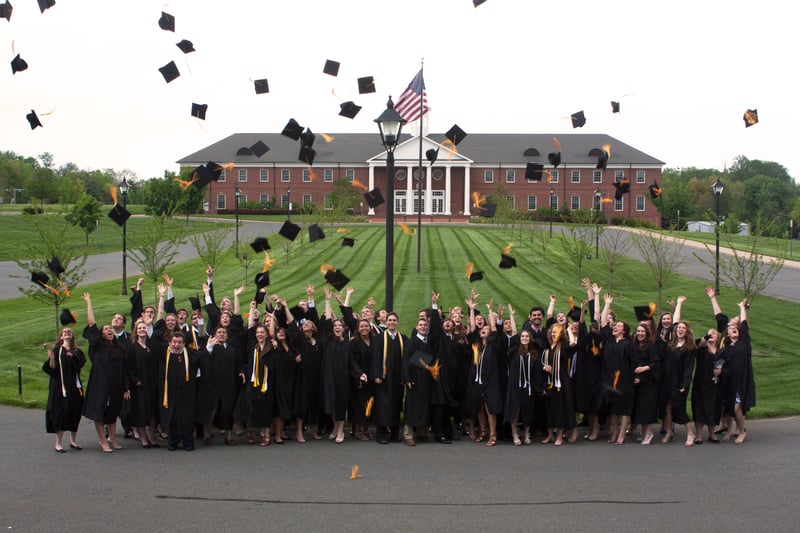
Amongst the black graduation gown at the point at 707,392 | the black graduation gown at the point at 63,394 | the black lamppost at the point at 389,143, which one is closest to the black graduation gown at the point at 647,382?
the black graduation gown at the point at 707,392

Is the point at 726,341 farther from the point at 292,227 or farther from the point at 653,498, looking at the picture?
the point at 292,227

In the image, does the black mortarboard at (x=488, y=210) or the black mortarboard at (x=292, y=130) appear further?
the black mortarboard at (x=488, y=210)

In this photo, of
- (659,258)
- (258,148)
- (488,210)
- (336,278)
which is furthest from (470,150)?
(336,278)

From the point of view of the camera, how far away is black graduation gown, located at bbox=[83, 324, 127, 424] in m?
9.95

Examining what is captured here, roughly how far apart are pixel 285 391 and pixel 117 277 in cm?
2563

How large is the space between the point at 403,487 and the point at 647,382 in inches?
149

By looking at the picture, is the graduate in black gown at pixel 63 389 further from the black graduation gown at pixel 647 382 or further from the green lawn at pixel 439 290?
the black graduation gown at pixel 647 382

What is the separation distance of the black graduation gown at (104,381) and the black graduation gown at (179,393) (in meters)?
0.50

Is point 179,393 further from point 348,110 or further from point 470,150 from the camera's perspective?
point 470,150

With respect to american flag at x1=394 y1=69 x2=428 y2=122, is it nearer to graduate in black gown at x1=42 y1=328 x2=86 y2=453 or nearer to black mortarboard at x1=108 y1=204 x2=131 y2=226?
black mortarboard at x1=108 y1=204 x2=131 y2=226

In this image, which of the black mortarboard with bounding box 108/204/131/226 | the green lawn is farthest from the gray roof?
the black mortarboard with bounding box 108/204/131/226

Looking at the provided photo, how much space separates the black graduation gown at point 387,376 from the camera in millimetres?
10734

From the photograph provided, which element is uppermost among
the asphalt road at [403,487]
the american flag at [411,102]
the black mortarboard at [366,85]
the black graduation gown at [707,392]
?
the american flag at [411,102]

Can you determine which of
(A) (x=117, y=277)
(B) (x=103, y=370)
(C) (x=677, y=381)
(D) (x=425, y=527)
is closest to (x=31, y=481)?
(B) (x=103, y=370)
